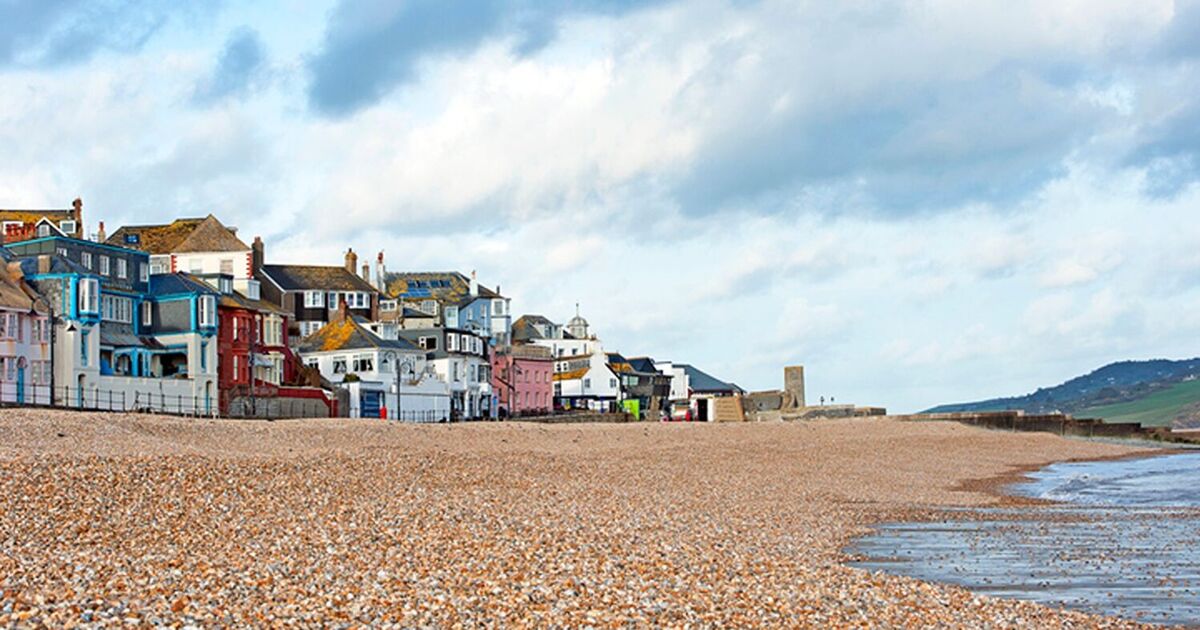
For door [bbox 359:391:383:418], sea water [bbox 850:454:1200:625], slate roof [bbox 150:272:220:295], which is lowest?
sea water [bbox 850:454:1200:625]

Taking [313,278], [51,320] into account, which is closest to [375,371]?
[313,278]

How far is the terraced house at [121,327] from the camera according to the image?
57.4 meters

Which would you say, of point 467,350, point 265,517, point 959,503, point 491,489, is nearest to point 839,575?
point 265,517

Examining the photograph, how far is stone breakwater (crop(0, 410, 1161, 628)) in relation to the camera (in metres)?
13.8

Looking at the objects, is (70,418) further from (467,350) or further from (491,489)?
(467,350)

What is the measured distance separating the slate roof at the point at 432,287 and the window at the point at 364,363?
2961 centimetres

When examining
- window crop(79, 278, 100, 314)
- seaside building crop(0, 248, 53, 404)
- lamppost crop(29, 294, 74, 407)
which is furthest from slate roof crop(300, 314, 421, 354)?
seaside building crop(0, 248, 53, 404)

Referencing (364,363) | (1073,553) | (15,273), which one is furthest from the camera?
(364,363)

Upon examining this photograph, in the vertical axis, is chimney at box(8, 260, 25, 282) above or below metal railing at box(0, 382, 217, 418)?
above

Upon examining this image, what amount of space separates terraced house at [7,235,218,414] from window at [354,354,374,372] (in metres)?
13.1

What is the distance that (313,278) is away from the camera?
311 feet

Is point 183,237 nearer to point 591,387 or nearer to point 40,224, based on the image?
point 40,224

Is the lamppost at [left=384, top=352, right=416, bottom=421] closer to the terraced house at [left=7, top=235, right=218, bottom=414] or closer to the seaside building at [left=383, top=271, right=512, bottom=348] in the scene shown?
the terraced house at [left=7, top=235, right=218, bottom=414]

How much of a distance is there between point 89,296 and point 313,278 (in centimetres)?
3463
